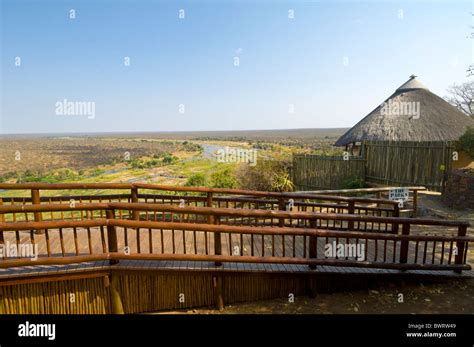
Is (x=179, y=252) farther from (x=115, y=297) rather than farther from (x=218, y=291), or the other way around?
(x=115, y=297)

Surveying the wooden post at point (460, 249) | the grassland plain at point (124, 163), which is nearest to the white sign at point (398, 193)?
the wooden post at point (460, 249)

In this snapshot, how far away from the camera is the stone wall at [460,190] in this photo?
29.4 ft

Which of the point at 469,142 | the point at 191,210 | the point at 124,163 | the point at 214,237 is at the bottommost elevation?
the point at 124,163

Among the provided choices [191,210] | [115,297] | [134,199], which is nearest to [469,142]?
[191,210]

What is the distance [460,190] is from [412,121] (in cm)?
545

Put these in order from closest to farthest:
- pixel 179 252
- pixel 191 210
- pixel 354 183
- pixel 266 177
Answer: pixel 191 210 → pixel 179 252 → pixel 354 183 → pixel 266 177

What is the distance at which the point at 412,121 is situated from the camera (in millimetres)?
13539

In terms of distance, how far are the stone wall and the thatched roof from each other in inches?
145

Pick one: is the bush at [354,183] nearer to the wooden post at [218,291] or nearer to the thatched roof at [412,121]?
the thatched roof at [412,121]

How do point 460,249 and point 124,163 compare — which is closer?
point 460,249
